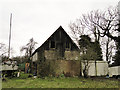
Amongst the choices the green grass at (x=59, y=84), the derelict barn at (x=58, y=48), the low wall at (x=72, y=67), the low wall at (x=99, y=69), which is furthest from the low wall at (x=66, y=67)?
the green grass at (x=59, y=84)

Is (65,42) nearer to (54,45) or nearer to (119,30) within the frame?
(54,45)

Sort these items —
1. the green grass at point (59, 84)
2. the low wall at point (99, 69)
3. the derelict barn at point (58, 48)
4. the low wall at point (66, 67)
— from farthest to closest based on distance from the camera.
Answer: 1. the derelict barn at point (58, 48)
2. the low wall at point (99, 69)
3. the low wall at point (66, 67)
4. the green grass at point (59, 84)

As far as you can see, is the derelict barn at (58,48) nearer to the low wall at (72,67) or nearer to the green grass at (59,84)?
the low wall at (72,67)

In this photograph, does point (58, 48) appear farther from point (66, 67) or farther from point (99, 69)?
point (99, 69)

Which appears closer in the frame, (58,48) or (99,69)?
(99,69)

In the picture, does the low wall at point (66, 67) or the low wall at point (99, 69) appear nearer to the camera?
the low wall at point (66, 67)

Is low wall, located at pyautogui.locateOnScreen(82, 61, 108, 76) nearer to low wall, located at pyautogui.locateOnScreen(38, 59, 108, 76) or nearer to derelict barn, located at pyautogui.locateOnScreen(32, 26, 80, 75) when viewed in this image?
low wall, located at pyautogui.locateOnScreen(38, 59, 108, 76)

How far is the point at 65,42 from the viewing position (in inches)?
927

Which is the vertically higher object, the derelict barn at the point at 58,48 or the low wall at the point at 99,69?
the derelict barn at the point at 58,48

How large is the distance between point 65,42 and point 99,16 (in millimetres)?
7710

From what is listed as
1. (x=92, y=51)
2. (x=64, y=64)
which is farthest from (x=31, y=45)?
(x=92, y=51)

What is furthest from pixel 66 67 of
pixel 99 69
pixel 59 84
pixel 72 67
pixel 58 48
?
pixel 59 84

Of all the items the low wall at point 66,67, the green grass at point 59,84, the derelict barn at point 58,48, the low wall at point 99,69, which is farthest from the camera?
the derelict barn at point 58,48

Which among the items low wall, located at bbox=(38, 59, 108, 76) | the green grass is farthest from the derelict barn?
the green grass
